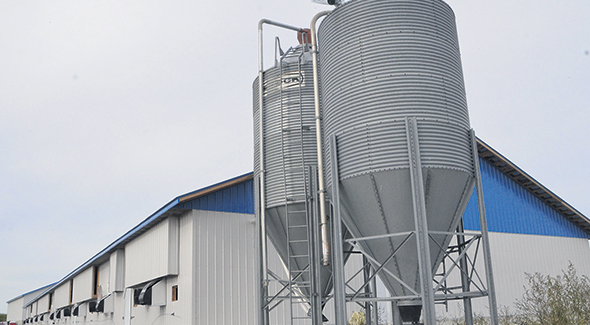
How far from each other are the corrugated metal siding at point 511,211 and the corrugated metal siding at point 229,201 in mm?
10592

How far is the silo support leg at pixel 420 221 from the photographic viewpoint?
355 inches

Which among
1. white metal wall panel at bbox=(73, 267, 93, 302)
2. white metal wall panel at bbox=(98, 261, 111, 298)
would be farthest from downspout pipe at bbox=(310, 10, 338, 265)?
white metal wall panel at bbox=(73, 267, 93, 302)

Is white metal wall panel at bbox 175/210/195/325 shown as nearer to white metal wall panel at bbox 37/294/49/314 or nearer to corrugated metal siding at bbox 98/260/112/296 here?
corrugated metal siding at bbox 98/260/112/296

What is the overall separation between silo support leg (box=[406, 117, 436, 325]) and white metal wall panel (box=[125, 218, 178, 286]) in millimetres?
12464

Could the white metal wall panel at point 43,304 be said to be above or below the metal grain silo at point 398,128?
below

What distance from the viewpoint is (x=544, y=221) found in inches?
1085

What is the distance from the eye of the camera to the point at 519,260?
85.9 ft

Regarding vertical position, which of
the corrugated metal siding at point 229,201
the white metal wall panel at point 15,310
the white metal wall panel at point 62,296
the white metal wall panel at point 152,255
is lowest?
the white metal wall panel at point 15,310

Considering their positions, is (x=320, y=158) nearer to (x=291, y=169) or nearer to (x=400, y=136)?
(x=400, y=136)

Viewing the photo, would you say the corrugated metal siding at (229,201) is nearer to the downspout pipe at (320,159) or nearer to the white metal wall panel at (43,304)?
the downspout pipe at (320,159)

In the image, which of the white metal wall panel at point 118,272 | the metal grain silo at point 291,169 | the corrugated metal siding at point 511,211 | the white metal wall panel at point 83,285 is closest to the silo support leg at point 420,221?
the metal grain silo at point 291,169

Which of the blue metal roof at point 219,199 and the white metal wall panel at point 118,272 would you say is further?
the white metal wall panel at point 118,272

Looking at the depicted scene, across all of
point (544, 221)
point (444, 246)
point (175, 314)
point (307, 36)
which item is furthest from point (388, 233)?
point (544, 221)

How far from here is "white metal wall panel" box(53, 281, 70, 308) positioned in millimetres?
46625
